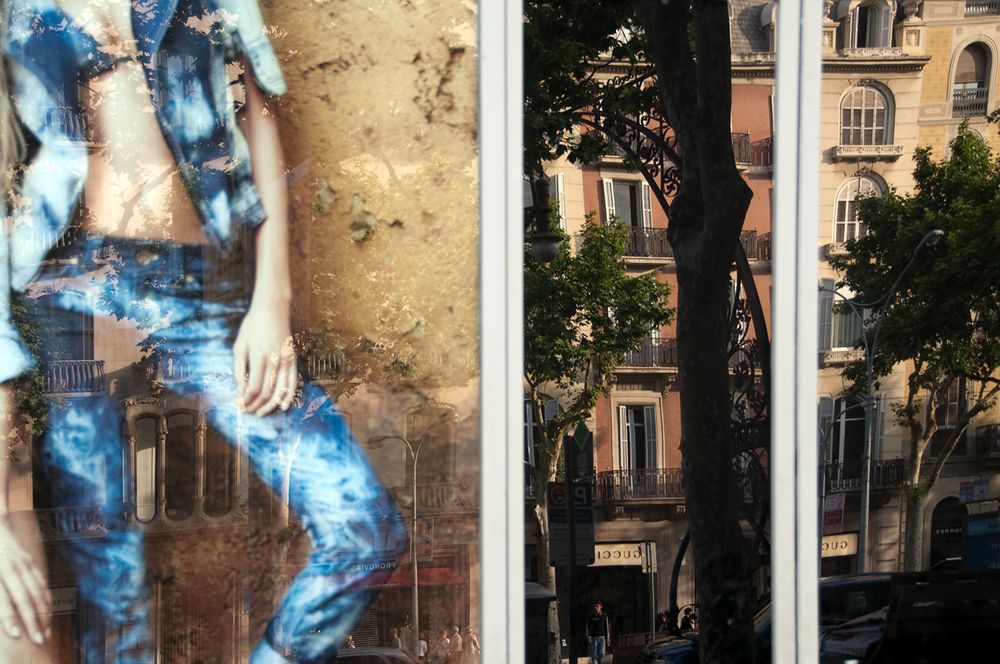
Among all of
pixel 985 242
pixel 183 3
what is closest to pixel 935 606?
pixel 985 242

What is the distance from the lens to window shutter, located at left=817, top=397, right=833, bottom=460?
1.84 meters

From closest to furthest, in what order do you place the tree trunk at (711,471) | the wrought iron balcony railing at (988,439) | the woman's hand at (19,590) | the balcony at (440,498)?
the woman's hand at (19,590) < the balcony at (440,498) < the tree trunk at (711,471) < the wrought iron balcony railing at (988,439)

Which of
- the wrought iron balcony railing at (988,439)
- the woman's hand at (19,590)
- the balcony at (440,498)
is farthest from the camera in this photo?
the wrought iron balcony railing at (988,439)

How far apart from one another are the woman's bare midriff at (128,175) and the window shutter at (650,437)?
2.54ft

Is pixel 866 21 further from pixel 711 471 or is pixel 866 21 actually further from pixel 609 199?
pixel 711 471

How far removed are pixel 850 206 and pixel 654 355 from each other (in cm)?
48

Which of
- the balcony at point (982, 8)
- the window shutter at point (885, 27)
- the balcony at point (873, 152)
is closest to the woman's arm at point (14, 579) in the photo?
the balcony at point (873, 152)

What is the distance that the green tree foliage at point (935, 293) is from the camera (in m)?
1.84

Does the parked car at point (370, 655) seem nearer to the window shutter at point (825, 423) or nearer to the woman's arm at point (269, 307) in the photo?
the woman's arm at point (269, 307)

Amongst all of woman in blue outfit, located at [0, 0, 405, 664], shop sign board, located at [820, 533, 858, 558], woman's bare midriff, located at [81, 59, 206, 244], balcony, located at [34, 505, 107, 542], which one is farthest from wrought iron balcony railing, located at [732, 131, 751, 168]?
balcony, located at [34, 505, 107, 542]

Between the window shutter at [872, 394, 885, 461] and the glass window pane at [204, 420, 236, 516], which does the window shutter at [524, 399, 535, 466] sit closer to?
the glass window pane at [204, 420, 236, 516]

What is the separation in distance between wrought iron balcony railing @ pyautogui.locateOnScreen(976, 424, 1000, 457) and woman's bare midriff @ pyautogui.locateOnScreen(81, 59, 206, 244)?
140 cm

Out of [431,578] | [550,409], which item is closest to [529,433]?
[550,409]

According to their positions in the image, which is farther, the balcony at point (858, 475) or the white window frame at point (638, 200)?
the balcony at point (858, 475)
